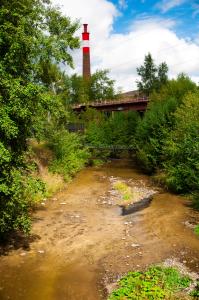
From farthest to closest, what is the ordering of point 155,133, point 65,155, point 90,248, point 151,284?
point 65,155 < point 155,133 < point 90,248 < point 151,284

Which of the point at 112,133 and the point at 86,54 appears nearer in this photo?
the point at 112,133

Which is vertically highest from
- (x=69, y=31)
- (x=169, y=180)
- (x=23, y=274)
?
(x=69, y=31)

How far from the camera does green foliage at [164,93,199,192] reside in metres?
24.7

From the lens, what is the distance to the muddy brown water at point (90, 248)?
45.5ft

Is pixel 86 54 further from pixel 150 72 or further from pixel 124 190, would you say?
pixel 124 190

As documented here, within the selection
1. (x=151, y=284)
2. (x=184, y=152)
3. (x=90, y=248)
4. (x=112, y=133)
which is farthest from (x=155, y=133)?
(x=151, y=284)

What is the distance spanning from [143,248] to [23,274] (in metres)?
5.08

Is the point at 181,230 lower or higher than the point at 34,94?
lower

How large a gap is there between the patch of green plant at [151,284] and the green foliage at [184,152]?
1016 centimetres

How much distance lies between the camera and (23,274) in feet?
48.4

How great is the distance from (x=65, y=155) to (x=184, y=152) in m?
11.1

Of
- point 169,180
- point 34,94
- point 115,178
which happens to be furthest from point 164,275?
point 115,178

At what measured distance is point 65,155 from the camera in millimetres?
33531

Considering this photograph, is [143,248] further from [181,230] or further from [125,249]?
[181,230]
